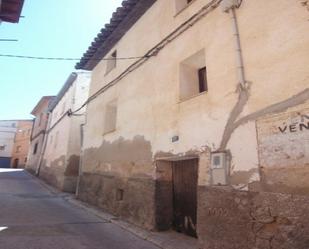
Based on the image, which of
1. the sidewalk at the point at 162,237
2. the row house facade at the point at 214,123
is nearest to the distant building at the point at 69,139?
the row house facade at the point at 214,123

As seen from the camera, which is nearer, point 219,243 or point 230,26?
point 219,243

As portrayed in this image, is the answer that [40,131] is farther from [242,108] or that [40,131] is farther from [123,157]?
[242,108]

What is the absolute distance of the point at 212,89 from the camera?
455 cm

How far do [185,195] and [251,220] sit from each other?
2.00 metres

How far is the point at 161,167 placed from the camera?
571 centimetres

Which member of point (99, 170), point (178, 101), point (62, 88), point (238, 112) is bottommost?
point (99, 170)

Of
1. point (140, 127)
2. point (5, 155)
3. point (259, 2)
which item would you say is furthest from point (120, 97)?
point (5, 155)

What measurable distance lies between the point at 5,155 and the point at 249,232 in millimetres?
40624

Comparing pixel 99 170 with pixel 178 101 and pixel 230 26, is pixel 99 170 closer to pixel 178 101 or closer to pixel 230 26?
pixel 178 101

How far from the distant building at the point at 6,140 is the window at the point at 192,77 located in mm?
38523

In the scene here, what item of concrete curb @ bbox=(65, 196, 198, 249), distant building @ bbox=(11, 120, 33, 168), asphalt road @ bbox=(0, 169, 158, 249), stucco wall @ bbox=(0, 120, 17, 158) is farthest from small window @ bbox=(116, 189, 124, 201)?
stucco wall @ bbox=(0, 120, 17, 158)

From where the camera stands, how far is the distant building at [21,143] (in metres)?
36.1

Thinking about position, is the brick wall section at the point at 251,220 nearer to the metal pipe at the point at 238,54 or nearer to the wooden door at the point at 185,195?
the wooden door at the point at 185,195

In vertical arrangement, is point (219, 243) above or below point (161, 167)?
below
